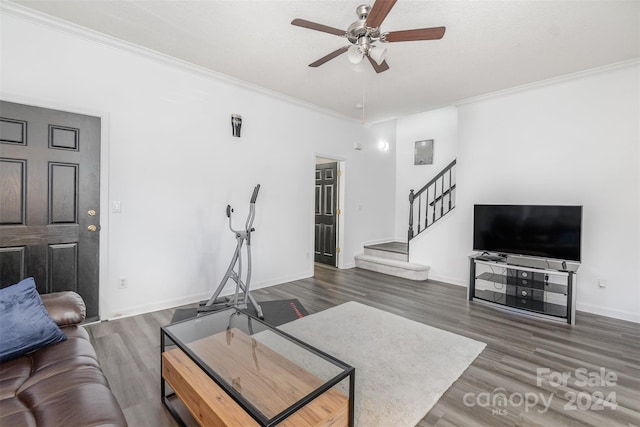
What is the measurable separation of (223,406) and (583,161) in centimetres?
457

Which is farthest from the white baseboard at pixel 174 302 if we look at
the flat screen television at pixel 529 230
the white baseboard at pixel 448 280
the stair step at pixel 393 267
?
the flat screen television at pixel 529 230

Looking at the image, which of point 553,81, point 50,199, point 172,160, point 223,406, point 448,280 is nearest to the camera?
point 223,406

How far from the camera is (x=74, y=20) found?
2.69 metres

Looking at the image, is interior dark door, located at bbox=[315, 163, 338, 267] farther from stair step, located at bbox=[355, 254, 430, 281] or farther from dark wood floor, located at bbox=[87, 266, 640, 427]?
dark wood floor, located at bbox=[87, 266, 640, 427]

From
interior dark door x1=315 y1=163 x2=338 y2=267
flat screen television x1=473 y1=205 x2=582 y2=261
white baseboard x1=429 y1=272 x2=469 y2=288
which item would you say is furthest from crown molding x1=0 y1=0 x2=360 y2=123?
white baseboard x1=429 y1=272 x2=469 y2=288

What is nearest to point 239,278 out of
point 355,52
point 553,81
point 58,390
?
point 58,390

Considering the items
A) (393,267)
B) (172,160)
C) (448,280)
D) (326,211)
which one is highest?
(172,160)

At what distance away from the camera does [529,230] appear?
3.64 meters

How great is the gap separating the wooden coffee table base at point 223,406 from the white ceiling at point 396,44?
274 centimetres

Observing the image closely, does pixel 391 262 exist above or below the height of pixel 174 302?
above

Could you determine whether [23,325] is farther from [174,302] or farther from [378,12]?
[378,12]

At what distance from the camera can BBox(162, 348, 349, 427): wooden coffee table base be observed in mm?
1357

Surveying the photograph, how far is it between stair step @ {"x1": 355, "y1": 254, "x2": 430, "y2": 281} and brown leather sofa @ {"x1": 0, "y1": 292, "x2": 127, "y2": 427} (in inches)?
171

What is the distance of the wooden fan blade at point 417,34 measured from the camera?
2.06 m
